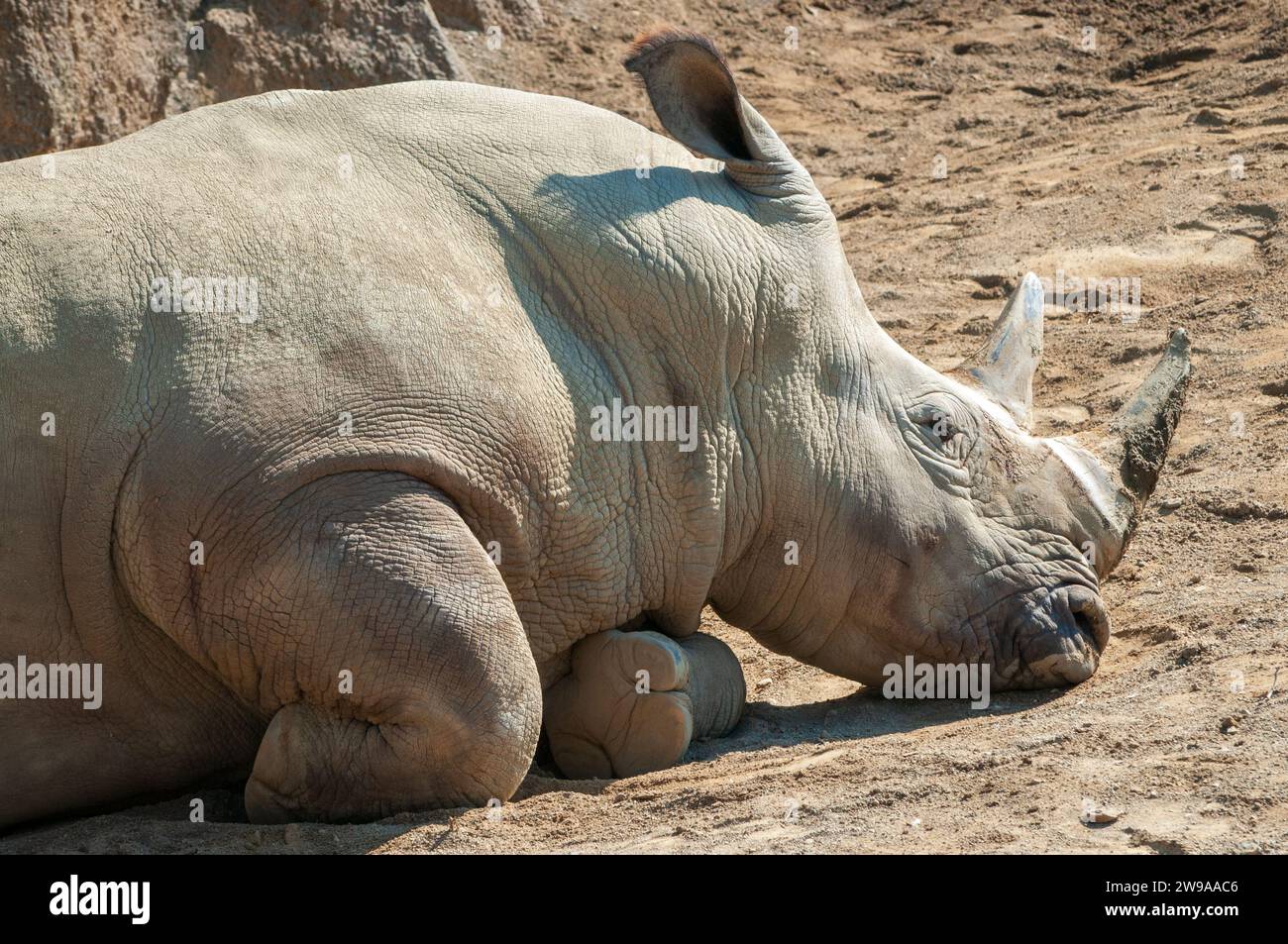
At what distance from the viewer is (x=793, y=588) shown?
5672 mm

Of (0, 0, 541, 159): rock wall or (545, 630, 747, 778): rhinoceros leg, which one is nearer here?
(545, 630, 747, 778): rhinoceros leg

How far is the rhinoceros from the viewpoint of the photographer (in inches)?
181

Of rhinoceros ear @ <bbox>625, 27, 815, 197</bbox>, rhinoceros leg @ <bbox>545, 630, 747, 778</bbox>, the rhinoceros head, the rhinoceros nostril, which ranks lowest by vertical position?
rhinoceros leg @ <bbox>545, 630, 747, 778</bbox>

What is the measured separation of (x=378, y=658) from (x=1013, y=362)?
8.87 ft

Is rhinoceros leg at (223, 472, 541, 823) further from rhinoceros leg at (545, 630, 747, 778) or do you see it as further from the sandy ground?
rhinoceros leg at (545, 630, 747, 778)

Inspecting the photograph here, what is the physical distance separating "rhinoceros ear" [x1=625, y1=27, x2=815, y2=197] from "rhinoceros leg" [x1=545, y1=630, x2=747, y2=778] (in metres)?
1.49

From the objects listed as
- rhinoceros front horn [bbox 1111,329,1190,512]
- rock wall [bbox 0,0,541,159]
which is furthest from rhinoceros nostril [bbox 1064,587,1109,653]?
rock wall [bbox 0,0,541,159]

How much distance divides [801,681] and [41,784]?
263cm

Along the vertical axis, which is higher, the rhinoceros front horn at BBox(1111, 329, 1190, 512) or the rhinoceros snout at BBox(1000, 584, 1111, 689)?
the rhinoceros front horn at BBox(1111, 329, 1190, 512)

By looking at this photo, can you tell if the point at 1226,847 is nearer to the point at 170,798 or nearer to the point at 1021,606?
the point at 1021,606

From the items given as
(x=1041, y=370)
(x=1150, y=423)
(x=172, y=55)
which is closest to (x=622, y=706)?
(x=1150, y=423)

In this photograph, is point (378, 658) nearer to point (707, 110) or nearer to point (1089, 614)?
point (707, 110)

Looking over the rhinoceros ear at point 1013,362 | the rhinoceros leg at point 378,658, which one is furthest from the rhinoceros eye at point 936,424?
the rhinoceros leg at point 378,658

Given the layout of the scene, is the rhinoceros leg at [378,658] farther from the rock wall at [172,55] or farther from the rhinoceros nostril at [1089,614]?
the rock wall at [172,55]
